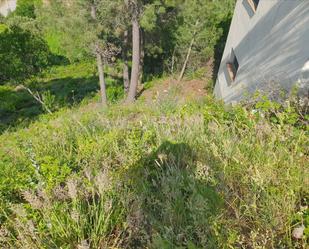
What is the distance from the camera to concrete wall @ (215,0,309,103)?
282 inches

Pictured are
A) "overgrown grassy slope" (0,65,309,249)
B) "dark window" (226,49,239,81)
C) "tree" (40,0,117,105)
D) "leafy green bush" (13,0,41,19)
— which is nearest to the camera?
"overgrown grassy slope" (0,65,309,249)

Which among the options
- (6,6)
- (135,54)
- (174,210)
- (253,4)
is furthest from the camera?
(6,6)

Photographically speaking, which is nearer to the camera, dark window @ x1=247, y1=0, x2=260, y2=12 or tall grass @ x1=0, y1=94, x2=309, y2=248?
tall grass @ x1=0, y1=94, x2=309, y2=248

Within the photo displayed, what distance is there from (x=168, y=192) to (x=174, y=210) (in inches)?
11.5

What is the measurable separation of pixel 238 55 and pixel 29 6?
31.5 m

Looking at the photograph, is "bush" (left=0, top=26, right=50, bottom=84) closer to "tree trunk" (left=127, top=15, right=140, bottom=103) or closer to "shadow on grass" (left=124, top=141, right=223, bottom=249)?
"tree trunk" (left=127, top=15, right=140, bottom=103)

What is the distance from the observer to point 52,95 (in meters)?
21.7

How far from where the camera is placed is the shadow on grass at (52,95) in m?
20.5

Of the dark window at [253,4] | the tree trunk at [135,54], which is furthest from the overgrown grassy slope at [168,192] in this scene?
the tree trunk at [135,54]

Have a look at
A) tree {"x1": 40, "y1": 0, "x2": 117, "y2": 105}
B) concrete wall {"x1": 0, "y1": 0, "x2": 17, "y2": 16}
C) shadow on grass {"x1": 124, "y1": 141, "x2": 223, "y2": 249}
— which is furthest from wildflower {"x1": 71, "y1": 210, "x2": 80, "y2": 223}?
concrete wall {"x1": 0, "y1": 0, "x2": 17, "y2": 16}

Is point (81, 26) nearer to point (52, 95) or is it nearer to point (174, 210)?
point (52, 95)

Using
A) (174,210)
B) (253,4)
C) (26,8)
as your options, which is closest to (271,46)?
(253,4)

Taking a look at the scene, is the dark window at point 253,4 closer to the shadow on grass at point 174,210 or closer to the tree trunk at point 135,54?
the tree trunk at point 135,54

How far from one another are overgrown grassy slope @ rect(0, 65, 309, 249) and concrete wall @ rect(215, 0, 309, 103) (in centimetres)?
242
